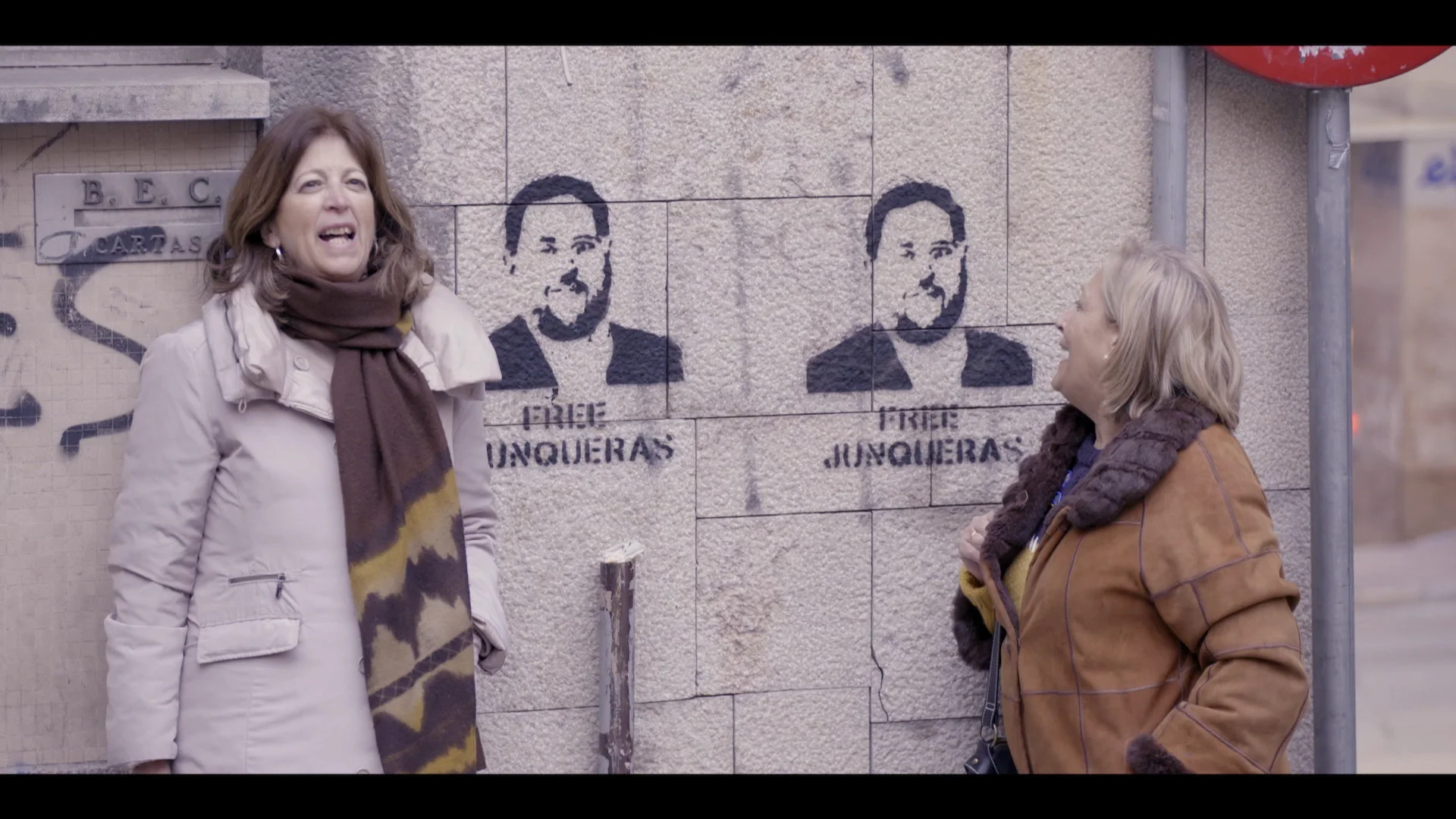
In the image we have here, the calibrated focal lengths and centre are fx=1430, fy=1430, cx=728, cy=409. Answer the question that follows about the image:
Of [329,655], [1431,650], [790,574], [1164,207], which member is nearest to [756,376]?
[790,574]

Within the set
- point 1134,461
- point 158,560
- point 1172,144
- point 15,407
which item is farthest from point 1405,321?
point 15,407

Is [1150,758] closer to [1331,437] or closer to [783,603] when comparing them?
[783,603]

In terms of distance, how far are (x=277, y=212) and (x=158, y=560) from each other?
2.41ft

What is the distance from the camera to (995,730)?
3.20 m

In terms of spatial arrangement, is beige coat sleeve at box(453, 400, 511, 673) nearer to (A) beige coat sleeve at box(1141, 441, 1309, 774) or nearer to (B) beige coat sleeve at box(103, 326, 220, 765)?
(B) beige coat sleeve at box(103, 326, 220, 765)

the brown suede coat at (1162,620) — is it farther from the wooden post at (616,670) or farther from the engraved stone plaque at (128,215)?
the engraved stone plaque at (128,215)

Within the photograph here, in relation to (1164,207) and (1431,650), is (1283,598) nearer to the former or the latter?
(1164,207)

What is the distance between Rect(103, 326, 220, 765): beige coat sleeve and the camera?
103 inches

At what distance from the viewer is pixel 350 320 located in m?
2.79

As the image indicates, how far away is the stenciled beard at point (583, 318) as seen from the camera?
3.84m

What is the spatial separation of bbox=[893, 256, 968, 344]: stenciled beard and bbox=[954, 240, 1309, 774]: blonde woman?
3.52 feet

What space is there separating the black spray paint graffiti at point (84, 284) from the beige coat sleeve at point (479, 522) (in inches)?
40.3

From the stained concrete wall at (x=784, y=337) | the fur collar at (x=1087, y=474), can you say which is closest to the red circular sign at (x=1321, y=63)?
the stained concrete wall at (x=784, y=337)

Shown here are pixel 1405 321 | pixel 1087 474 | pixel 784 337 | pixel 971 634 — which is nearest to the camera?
pixel 1087 474
